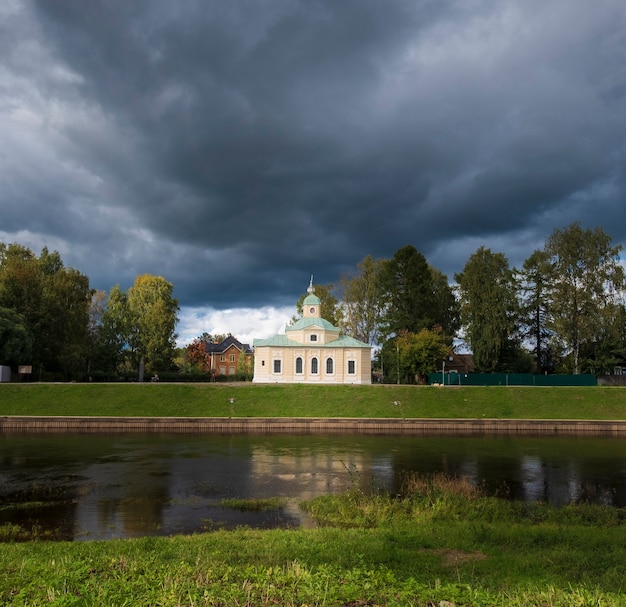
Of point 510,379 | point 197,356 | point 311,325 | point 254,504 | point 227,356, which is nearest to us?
point 254,504

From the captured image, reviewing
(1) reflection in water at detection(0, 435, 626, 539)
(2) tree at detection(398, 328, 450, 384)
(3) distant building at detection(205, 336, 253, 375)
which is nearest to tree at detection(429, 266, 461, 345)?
(2) tree at detection(398, 328, 450, 384)

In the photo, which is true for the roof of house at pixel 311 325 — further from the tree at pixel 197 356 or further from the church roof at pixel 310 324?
the tree at pixel 197 356

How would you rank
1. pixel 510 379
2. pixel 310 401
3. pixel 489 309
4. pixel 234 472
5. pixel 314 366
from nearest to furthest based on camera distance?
pixel 234 472
pixel 310 401
pixel 314 366
pixel 510 379
pixel 489 309

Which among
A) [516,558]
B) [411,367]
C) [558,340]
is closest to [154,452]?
[516,558]

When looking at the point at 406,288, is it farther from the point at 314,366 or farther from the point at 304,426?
the point at 304,426

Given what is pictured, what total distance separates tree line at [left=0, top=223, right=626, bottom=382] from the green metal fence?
185cm

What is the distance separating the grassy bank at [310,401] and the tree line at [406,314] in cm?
1040

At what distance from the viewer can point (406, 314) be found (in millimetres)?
67125

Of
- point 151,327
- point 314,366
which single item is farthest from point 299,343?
point 151,327

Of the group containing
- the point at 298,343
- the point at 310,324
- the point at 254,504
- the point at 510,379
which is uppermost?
the point at 310,324

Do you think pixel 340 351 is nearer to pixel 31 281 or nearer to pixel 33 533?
pixel 31 281

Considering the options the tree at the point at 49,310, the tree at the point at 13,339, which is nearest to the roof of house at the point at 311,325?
the tree at the point at 49,310

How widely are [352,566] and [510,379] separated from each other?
5484cm

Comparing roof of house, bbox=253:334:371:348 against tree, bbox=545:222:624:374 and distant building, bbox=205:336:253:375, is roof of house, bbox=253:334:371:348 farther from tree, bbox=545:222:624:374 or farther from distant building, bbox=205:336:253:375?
distant building, bbox=205:336:253:375
